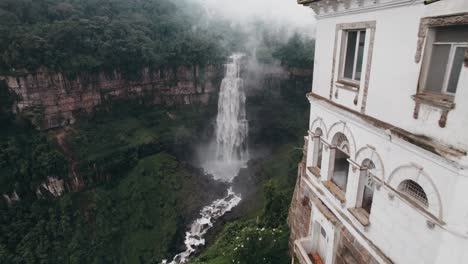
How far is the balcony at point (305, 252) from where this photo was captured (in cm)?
816

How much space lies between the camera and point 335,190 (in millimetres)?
7008

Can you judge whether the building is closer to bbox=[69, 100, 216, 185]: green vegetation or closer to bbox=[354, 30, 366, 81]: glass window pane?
bbox=[354, 30, 366, 81]: glass window pane

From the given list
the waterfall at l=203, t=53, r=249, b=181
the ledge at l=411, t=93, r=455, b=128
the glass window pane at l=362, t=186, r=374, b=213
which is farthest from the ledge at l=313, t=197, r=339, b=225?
the waterfall at l=203, t=53, r=249, b=181

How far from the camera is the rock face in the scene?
27.8 m

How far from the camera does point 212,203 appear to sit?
27.1 metres

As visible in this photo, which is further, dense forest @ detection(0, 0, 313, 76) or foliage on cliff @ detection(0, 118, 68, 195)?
dense forest @ detection(0, 0, 313, 76)

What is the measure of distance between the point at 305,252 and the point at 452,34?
20.8ft

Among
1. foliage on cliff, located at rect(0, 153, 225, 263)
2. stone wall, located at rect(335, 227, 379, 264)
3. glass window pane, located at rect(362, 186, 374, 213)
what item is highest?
glass window pane, located at rect(362, 186, 374, 213)

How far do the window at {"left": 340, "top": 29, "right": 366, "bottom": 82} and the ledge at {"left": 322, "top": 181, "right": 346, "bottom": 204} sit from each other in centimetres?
257

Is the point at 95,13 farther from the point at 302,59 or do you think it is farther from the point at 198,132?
the point at 302,59

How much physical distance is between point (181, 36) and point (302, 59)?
16.6 m

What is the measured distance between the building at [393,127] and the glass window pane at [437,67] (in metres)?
0.01

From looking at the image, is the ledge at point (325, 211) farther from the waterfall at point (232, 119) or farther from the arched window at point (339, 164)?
the waterfall at point (232, 119)

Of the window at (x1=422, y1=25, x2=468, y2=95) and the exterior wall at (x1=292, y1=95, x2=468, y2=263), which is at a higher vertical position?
the window at (x1=422, y1=25, x2=468, y2=95)
